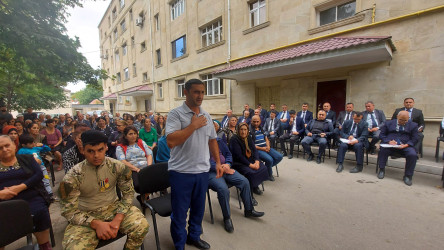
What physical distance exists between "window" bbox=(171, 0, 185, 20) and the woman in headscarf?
1441 centimetres

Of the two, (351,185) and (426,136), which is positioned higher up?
(426,136)

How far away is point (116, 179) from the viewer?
2072mm

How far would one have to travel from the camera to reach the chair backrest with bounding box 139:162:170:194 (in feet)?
8.50

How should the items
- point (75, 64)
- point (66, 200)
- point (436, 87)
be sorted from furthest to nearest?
1. point (75, 64)
2. point (436, 87)
3. point (66, 200)

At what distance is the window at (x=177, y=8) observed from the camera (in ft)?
48.1

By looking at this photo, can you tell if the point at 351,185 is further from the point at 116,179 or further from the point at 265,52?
the point at 265,52

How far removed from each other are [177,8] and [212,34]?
5087 millimetres

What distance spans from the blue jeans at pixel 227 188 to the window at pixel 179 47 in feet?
45.5

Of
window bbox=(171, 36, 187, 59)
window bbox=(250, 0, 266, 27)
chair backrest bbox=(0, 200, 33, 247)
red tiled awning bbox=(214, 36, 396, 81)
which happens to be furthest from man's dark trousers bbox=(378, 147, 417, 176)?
window bbox=(171, 36, 187, 59)

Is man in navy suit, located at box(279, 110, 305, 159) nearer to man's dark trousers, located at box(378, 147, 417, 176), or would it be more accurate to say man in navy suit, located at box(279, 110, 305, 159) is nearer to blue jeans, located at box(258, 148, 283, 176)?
blue jeans, located at box(258, 148, 283, 176)

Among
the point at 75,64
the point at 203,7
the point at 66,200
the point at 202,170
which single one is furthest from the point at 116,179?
the point at 203,7

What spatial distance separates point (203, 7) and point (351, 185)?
1301cm

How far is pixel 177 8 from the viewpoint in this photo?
1526 cm

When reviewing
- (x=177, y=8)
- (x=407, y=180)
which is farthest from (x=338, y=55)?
(x=177, y=8)
